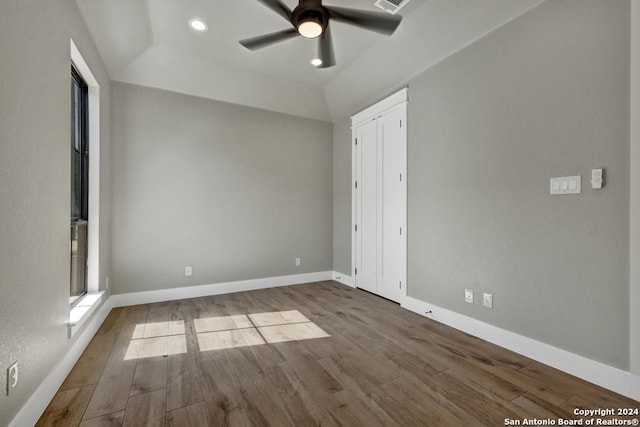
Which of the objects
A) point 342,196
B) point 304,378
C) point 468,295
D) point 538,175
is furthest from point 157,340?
point 538,175

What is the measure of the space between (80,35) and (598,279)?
424cm

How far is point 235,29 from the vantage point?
117 inches

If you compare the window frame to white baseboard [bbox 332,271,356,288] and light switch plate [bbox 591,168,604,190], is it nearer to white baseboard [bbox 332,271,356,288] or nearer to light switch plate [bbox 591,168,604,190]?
white baseboard [bbox 332,271,356,288]

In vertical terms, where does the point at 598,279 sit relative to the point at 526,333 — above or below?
above

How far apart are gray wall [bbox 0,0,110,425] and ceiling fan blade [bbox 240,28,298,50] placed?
1.26 m

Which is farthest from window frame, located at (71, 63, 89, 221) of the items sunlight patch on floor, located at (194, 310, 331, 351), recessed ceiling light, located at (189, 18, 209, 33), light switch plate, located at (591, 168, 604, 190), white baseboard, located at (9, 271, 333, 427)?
light switch plate, located at (591, 168, 604, 190)

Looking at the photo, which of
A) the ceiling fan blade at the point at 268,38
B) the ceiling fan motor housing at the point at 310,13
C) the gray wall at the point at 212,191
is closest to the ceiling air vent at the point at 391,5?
the ceiling fan motor housing at the point at 310,13

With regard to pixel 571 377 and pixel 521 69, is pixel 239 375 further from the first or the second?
pixel 521 69

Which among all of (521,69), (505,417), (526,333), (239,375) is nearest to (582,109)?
(521,69)

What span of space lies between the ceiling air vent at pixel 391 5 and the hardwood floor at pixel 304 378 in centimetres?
297

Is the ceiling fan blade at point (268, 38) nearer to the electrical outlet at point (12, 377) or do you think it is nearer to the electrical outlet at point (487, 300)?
the electrical outlet at point (12, 377)

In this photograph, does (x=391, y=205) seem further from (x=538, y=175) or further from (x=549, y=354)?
(x=549, y=354)

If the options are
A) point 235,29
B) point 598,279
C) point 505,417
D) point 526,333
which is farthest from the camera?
point 235,29

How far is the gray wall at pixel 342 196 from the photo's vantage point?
4.59 m
